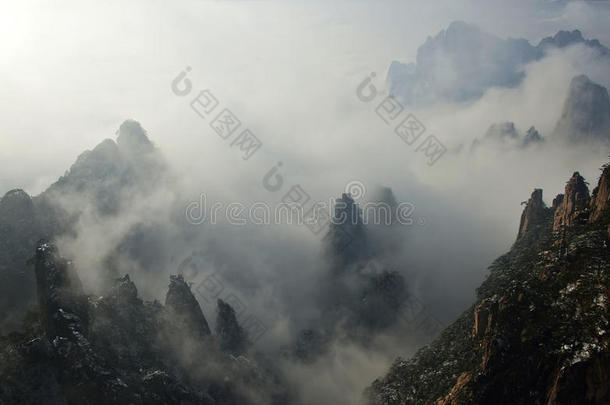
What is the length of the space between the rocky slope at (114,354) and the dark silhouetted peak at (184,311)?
0.39 m

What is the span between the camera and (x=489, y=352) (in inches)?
2564

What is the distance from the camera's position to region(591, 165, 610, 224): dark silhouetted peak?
78.7m

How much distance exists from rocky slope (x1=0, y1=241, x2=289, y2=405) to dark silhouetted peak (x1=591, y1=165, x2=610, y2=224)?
399 ft

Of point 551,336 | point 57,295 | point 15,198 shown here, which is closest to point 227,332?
point 57,295

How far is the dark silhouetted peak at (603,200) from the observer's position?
78688 mm

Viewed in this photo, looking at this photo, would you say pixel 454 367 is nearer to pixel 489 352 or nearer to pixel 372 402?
pixel 489 352

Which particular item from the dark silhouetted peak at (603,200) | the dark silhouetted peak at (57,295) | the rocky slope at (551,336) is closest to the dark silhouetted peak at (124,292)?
the dark silhouetted peak at (57,295)

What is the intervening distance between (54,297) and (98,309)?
22.7 m

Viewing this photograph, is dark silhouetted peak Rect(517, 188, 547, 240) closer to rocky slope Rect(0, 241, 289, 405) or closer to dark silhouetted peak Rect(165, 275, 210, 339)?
rocky slope Rect(0, 241, 289, 405)

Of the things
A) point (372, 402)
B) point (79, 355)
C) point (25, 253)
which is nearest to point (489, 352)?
point (372, 402)

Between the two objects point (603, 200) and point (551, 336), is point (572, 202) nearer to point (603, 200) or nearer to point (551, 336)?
point (603, 200)

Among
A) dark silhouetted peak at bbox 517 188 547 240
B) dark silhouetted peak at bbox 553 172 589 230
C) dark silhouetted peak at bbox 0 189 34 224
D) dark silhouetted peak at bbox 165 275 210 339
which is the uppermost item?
dark silhouetted peak at bbox 0 189 34 224

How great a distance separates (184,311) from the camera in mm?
151250

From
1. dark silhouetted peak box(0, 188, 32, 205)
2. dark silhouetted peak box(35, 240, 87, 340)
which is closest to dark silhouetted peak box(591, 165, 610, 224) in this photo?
dark silhouetted peak box(35, 240, 87, 340)
